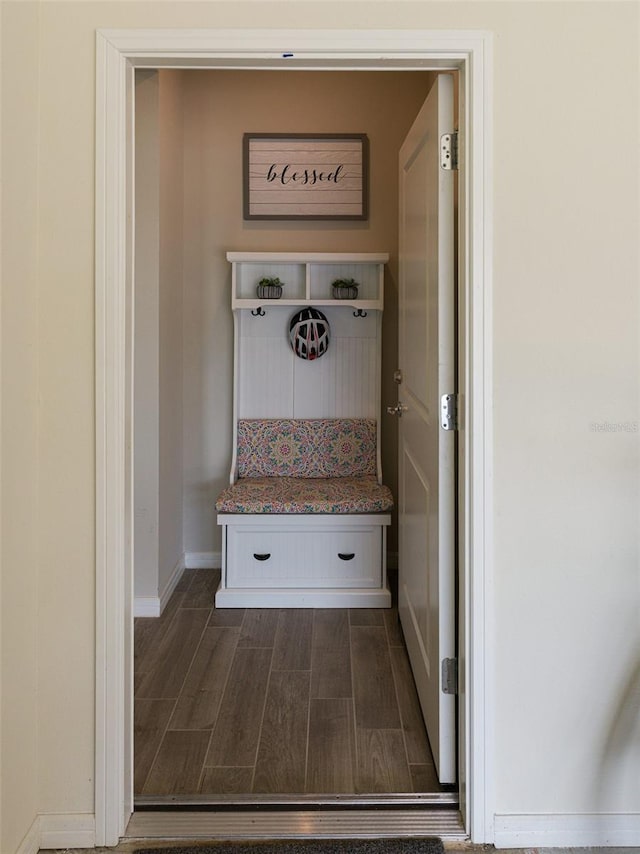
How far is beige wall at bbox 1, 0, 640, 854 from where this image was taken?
1856 mm

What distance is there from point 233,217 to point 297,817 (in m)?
3.07

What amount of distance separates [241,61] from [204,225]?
230 centimetres

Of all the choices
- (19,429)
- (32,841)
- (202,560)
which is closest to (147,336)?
(202,560)

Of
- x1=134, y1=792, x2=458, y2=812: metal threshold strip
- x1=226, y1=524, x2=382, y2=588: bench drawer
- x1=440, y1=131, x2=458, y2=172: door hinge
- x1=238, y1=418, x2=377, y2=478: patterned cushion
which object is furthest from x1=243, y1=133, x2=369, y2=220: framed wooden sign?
x1=134, y1=792, x2=458, y2=812: metal threshold strip

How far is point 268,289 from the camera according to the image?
391cm

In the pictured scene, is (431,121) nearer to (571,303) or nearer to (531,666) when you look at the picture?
(571,303)

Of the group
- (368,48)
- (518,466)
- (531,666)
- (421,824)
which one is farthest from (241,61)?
(421,824)

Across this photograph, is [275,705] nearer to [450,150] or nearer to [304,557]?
[304,557]

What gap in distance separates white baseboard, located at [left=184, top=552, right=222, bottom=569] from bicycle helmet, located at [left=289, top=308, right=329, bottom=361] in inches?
48.4

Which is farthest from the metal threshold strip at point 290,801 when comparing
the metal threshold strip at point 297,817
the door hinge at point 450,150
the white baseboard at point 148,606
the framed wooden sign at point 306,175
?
the framed wooden sign at point 306,175

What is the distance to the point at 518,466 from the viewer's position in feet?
6.33

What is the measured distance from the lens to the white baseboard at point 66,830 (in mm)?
1912

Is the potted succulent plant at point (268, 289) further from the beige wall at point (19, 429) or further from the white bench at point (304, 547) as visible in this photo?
the beige wall at point (19, 429)

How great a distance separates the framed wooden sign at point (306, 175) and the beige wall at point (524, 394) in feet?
7.18
